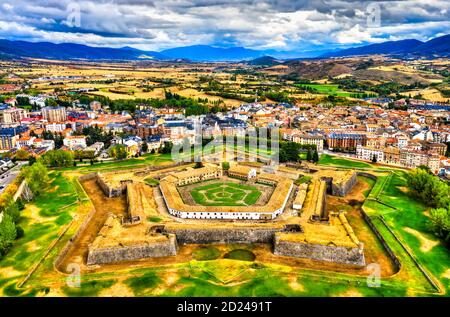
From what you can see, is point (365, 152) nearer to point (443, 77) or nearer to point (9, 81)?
point (443, 77)

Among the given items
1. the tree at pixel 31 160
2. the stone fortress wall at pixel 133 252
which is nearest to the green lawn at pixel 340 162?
the stone fortress wall at pixel 133 252

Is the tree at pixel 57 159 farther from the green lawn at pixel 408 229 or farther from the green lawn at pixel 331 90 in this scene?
the green lawn at pixel 331 90

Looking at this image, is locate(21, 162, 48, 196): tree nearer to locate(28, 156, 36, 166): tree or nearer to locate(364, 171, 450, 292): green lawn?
locate(28, 156, 36, 166): tree

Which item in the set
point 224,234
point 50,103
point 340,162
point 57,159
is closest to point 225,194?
point 224,234

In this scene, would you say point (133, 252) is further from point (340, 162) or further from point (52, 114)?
point (52, 114)

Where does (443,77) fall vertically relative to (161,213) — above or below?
above
